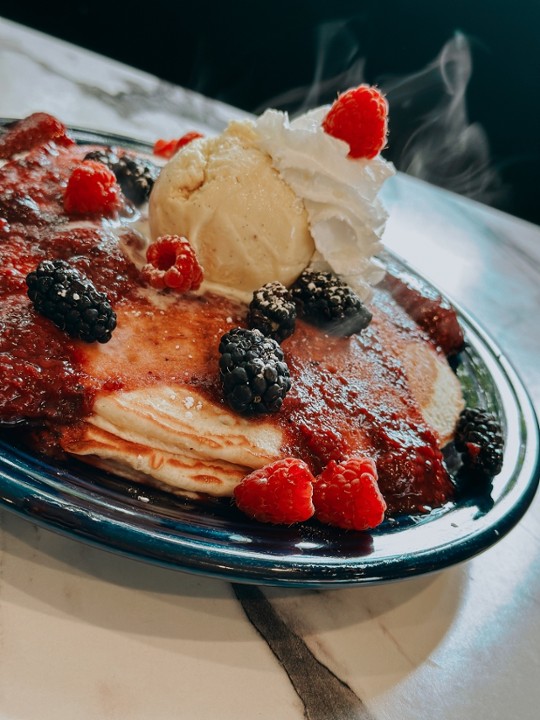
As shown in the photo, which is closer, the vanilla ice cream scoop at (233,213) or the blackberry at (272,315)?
the blackberry at (272,315)

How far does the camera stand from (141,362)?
1.40 metres

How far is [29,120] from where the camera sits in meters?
1.94

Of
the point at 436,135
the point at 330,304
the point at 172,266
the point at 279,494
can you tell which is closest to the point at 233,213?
the point at 172,266

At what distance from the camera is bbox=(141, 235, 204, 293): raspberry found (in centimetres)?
161

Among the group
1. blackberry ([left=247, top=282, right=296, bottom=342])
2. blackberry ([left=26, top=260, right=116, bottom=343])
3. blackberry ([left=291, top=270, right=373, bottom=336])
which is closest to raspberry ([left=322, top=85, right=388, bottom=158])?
blackberry ([left=291, top=270, right=373, bottom=336])

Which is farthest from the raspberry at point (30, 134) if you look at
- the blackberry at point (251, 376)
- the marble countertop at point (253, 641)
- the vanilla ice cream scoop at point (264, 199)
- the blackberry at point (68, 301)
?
the marble countertop at point (253, 641)

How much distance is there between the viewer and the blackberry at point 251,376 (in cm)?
135

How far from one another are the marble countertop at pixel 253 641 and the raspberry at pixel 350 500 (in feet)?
0.57

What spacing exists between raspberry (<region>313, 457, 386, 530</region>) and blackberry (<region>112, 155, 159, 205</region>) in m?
1.12

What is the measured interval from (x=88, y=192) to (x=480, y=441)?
4.03ft

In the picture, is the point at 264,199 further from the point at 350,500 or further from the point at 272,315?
the point at 350,500

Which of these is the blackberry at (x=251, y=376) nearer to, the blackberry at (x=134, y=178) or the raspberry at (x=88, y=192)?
the raspberry at (x=88, y=192)

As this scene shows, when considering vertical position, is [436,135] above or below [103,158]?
above

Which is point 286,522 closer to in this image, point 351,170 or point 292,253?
point 292,253
